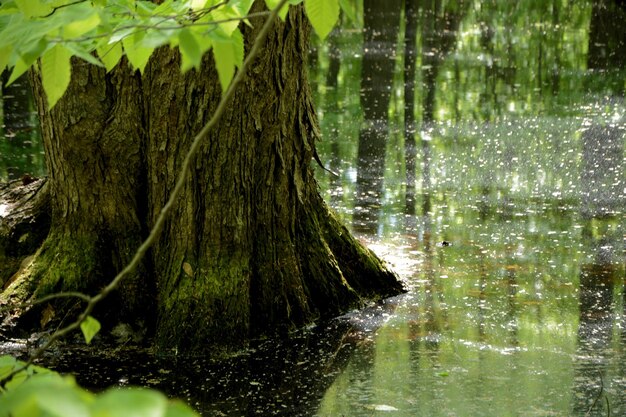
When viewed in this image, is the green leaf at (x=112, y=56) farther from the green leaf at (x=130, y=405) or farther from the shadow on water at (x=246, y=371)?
the shadow on water at (x=246, y=371)

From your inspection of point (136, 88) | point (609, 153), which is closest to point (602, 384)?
point (136, 88)

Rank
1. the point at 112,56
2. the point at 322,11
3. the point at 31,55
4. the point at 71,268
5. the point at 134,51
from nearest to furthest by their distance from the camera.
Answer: the point at 31,55, the point at 322,11, the point at 134,51, the point at 112,56, the point at 71,268

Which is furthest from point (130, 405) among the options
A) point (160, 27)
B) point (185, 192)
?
point (185, 192)

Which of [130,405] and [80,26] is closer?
[130,405]

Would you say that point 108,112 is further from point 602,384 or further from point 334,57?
point 334,57

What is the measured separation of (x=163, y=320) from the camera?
514 cm

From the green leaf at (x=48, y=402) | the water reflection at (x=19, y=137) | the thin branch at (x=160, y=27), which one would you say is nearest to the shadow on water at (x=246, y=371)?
the thin branch at (x=160, y=27)

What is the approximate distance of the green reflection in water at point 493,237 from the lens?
4738mm

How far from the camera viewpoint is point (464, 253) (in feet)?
21.8

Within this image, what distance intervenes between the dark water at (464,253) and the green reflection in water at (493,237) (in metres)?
0.01

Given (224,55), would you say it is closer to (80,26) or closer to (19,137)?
(80,26)

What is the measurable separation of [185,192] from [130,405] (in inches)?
159

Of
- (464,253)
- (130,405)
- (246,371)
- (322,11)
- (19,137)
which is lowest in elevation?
(246,371)

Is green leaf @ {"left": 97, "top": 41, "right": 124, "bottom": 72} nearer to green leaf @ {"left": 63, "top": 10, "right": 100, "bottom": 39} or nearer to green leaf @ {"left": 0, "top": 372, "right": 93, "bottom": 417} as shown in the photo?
green leaf @ {"left": 63, "top": 10, "right": 100, "bottom": 39}
